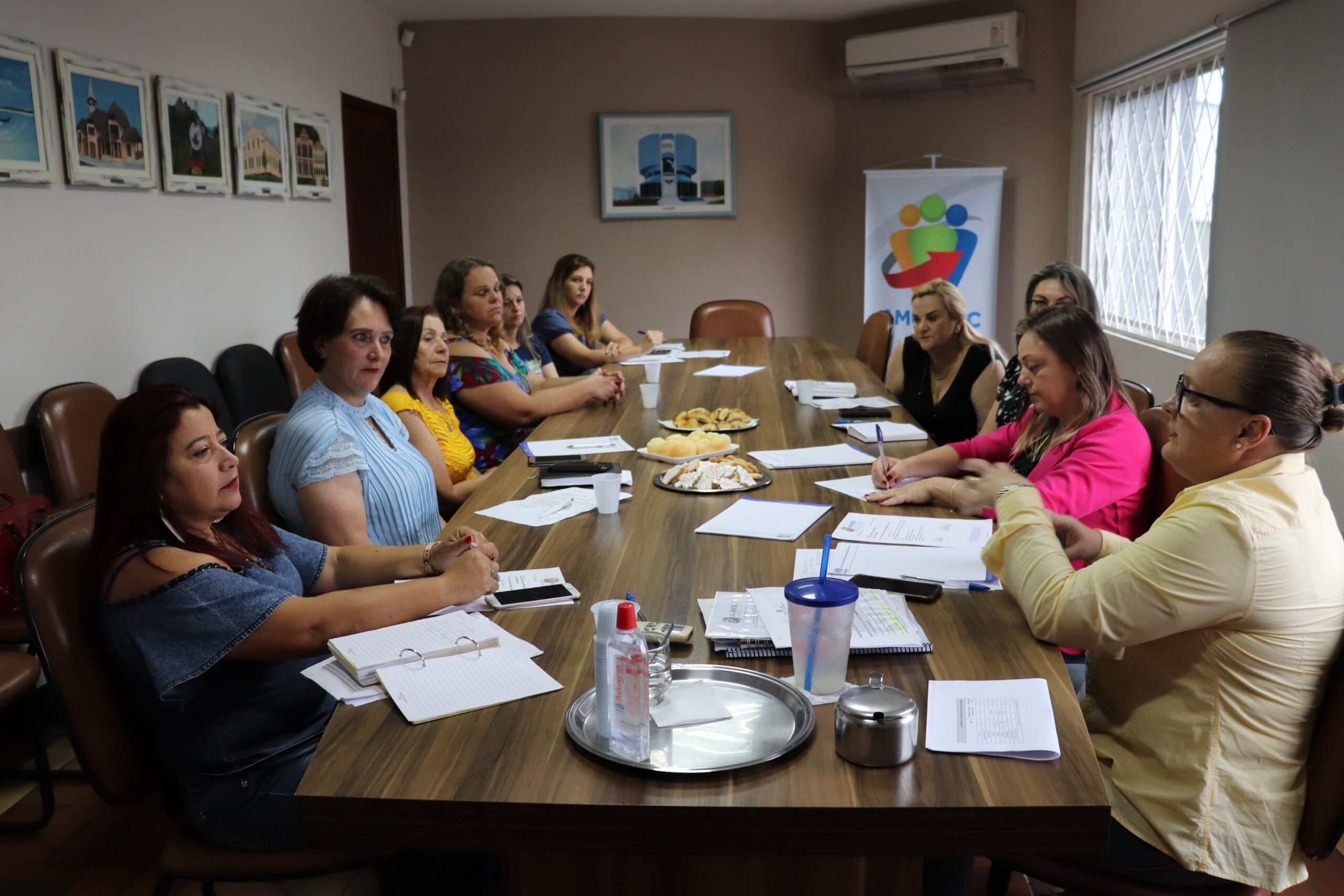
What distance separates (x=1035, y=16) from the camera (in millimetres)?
6320

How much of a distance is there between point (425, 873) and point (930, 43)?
5.94m

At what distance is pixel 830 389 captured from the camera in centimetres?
354

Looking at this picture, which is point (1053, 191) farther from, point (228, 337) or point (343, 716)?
point (343, 716)

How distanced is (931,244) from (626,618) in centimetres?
582

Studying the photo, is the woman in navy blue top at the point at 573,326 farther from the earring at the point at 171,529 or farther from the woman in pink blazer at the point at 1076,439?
the earring at the point at 171,529

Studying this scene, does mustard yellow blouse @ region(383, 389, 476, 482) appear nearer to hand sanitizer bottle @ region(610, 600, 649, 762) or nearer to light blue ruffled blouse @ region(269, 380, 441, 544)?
light blue ruffled blouse @ region(269, 380, 441, 544)

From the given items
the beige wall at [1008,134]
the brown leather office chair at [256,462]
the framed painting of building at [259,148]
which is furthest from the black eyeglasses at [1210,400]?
the beige wall at [1008,134]

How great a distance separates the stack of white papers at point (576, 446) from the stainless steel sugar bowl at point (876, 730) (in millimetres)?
1633

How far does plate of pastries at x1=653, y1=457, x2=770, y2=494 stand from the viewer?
7.47ft

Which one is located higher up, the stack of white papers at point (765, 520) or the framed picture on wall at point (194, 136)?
the framed picture on wall at point (194, 136)

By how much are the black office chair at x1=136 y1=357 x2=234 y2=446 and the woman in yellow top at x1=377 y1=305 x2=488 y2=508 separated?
1162 millimetres

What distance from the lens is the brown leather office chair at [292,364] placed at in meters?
4.68

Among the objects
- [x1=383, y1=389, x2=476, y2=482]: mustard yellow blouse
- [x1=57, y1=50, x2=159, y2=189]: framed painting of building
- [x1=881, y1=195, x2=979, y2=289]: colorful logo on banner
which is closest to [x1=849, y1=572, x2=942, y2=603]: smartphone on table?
[x1=383, y1=389, x2=476, y2=482]: mustard yellow blouse

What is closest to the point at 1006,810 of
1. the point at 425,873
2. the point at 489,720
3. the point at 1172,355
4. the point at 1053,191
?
the point at 489,720
